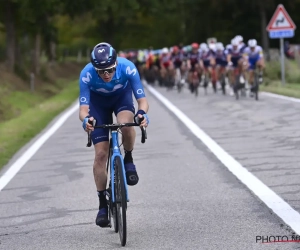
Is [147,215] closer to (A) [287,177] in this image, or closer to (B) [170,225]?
(B) [170,225]

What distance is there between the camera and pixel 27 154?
15.3 metres

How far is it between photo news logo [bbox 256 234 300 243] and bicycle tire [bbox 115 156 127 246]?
106cm

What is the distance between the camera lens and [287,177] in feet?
36.3

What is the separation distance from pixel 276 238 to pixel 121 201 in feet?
4.15

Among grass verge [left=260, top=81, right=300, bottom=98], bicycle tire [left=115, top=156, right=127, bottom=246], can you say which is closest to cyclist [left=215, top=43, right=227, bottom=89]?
grass verge [left=260, top=81, right=300, bottom=98]

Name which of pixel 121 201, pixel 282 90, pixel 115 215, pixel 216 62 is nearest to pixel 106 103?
pixel 115 215

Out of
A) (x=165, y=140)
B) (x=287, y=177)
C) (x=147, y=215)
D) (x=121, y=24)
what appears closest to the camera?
(x=147, y=215)

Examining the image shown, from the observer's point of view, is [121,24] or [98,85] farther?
[121,24]

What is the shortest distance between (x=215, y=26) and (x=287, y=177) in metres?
72.1

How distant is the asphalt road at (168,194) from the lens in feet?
26.0

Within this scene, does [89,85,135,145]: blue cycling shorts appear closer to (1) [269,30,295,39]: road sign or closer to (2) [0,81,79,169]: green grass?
(2) [0,81,79,169]: green grass

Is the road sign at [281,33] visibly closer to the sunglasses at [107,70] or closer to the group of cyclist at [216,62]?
the group of cyclist at [216,62]

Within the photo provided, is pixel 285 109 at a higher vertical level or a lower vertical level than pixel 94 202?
lower

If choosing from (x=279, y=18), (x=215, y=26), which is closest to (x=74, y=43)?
(x=215, y=26)
